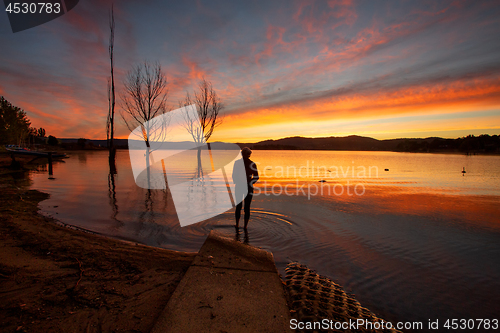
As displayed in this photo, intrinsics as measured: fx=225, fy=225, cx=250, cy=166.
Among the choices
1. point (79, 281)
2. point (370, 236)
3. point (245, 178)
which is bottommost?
point (370, 236)

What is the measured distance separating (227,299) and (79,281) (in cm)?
232

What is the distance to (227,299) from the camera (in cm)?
286

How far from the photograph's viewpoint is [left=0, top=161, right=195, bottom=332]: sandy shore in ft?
8.41

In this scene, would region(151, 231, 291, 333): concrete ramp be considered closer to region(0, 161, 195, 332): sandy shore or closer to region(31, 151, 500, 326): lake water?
region(0, 161, 195, 332): sandy shore

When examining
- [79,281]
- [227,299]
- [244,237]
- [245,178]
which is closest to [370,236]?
[244,237]

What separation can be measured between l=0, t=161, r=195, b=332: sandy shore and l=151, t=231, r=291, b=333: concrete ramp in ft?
1.05

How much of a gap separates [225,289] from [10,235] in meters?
5.34

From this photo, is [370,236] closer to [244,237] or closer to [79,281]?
[244,237]

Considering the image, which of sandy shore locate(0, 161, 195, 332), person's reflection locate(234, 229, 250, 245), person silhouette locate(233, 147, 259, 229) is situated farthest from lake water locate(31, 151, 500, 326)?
sandy shore locate(0, 161, 195, 332)

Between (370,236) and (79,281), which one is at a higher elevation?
(79,281)

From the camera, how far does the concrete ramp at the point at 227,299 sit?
246 centimetres

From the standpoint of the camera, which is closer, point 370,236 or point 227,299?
point 227,299

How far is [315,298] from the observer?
11.1 ft

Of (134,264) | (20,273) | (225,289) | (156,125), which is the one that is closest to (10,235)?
(20,273)
